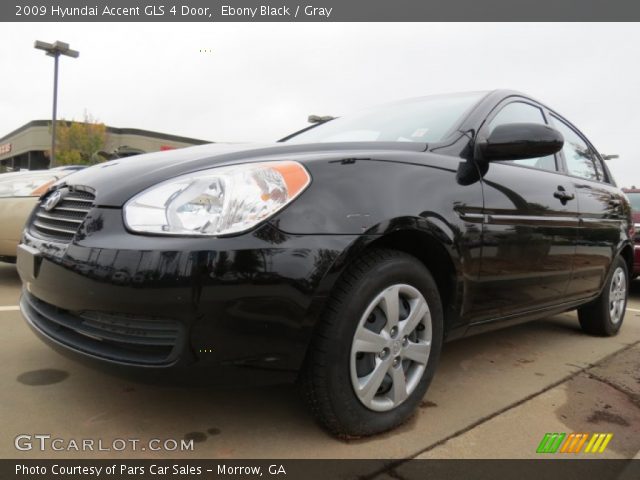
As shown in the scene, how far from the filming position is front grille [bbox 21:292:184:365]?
1.51 metres

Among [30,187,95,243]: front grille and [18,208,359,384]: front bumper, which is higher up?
[30,187,95,243]: front grille

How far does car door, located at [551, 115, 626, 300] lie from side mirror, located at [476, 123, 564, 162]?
0.97 meters

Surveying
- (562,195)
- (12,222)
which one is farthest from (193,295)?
(12,222)

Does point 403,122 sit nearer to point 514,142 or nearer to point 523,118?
point 514,142

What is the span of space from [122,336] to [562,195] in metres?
2.45

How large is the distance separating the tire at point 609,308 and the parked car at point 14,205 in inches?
172

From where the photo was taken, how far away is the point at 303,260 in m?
1.58

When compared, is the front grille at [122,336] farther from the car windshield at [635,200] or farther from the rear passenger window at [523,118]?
the car windshield at [635,200]

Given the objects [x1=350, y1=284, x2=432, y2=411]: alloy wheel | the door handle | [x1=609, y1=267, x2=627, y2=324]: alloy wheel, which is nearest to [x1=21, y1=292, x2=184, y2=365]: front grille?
[x1=350, y1=284, x2=432, y2=411]: alloy wheel

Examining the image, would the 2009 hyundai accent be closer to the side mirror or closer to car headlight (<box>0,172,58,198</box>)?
the side mirror

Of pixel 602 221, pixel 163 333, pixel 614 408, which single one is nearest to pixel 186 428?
pixel 163 333

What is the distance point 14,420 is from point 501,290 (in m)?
2.12

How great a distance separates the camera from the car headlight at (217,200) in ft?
5.05
